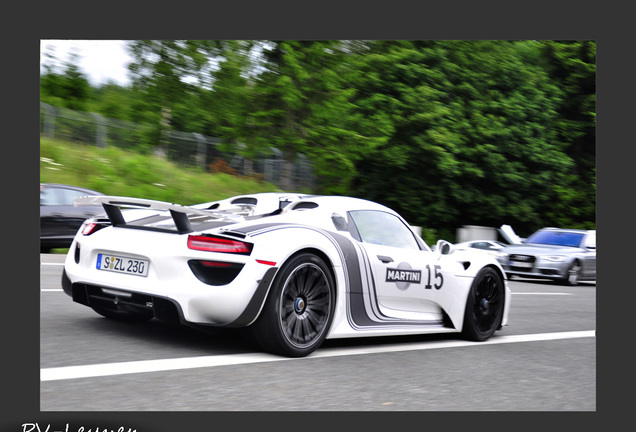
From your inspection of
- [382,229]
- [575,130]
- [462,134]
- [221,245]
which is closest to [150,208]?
[221,245]

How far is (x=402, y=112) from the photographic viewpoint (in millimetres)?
27484

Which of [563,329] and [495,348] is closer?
[495,348]

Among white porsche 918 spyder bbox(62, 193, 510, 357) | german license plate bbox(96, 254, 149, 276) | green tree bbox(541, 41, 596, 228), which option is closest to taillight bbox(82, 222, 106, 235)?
white porsche 918 spyder bbox(62, 193, 510, 357)

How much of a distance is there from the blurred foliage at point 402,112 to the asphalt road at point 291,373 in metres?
12.6

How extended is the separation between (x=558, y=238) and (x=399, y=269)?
46.4 feet

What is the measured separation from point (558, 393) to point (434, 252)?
2127mm

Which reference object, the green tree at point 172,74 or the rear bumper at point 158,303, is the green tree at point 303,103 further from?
the rear bumper at point 158,303

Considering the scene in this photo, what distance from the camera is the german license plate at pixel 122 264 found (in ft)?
18.7

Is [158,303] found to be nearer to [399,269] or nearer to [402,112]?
[399,269]

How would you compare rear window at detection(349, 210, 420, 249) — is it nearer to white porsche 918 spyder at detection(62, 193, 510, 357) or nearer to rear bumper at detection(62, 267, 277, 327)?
white porsche 918 spyder at detection(62, 193, 510, 357)

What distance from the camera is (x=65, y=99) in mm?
23250

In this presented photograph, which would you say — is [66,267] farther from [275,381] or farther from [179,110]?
[179,110]

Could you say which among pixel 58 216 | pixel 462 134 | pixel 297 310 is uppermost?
pixel 462 134

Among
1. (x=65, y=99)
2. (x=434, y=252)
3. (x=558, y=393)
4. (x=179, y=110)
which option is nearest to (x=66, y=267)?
(x=434, y=252)
